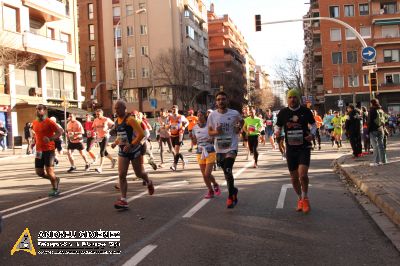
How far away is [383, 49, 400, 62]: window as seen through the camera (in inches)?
2562

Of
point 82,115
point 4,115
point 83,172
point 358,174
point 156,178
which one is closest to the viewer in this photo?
point 358,174

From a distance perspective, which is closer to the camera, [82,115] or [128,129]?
[128,129]

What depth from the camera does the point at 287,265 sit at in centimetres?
490

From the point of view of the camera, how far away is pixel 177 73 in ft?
201

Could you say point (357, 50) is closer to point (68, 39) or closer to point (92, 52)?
point (92, 52)

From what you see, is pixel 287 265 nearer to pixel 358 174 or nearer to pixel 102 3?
pixel 358 174

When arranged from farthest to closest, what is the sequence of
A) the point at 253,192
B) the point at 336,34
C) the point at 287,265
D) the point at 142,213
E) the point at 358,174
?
the point at 336,34 → the point at 358,174 → the point at 253,192 → the point at 142,213 → the point at 287,265

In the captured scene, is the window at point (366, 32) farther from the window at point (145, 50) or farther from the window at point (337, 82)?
the window at point (145, 50)

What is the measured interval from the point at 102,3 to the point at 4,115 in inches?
Answer: 1532

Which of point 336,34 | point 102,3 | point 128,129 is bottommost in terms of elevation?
point 128,129

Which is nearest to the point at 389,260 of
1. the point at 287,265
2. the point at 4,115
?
the point at 287,265

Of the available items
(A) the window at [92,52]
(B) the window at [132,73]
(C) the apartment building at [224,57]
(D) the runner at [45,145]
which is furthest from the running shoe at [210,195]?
(C) the apartment building at [224,57]

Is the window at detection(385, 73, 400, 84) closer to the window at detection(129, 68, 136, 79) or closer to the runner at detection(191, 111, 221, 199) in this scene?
the window at detection(129, 68, 136, 79)

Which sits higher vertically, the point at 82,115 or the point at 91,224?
the point at 82,115
